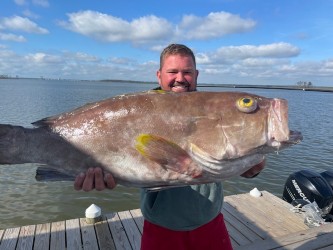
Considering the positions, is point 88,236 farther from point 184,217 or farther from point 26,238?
point 184,217

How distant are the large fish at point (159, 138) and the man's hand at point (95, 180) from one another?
0.15 feet

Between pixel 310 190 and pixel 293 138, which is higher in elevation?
pixel 293 138

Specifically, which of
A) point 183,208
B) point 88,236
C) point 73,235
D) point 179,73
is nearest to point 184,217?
point 183,208

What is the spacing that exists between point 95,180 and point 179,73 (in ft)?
4.37

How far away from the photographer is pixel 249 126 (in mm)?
2260

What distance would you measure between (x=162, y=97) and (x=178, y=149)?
1.52ft

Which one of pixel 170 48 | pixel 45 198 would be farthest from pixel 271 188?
pixel 170 48

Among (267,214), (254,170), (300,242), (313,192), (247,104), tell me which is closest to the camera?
(247,104)

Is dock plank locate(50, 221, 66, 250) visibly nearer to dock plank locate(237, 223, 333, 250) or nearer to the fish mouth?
dock plank locate(237, 223, 333, 250)

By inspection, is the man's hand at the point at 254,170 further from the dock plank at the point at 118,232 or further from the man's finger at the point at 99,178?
the dock plank at the point at 118,232

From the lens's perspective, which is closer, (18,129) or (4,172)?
(18,129)

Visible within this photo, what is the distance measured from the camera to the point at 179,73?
10.1 ft

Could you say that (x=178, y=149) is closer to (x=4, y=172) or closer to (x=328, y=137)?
(x=4, y=172)

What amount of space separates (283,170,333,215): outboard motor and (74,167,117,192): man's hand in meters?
5.72
